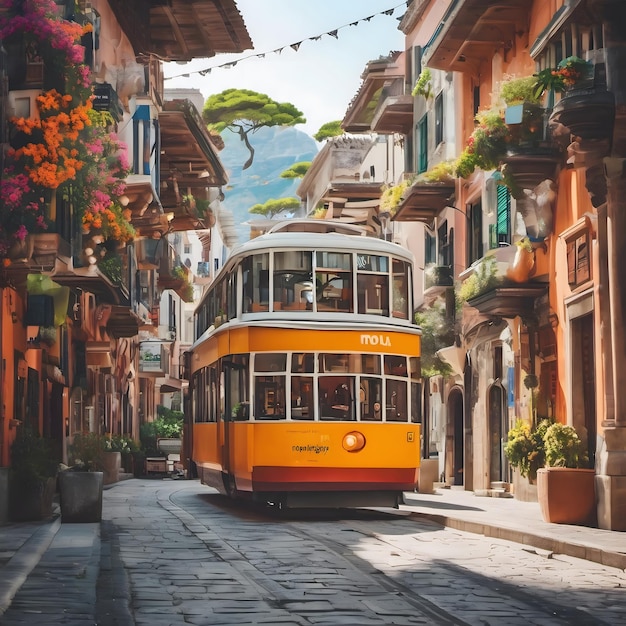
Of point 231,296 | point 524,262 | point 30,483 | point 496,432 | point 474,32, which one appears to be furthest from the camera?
point 496,432

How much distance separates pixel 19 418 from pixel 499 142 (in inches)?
372

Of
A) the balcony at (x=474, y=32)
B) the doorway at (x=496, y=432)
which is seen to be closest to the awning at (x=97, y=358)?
the doorway at (x=496, y=432)

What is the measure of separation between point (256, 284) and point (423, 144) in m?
17.6

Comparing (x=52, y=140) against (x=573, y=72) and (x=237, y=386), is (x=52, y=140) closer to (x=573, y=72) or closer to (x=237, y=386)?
(x=237, y=386)

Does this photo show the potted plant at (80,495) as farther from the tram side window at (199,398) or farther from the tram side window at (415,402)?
the tram side window at (199,398)

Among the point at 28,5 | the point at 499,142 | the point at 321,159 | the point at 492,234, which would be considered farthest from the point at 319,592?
the point at 321,159

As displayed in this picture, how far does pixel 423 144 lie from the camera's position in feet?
126

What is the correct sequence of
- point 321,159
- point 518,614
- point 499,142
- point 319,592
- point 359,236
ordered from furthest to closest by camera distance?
point 321,159, point 499,142, point 359,236, point 319,592, point 518,614

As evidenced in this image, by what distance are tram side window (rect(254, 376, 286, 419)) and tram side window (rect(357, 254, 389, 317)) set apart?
1.74 meters

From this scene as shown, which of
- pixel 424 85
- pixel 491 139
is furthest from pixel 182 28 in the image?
pixel 491 139

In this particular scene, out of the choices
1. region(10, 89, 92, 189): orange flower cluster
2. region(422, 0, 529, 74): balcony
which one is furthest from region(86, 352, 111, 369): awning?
region(10, 89, 92, 189): orange flower cluster

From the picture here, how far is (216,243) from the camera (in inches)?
3423

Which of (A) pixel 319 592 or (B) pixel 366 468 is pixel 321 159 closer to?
(B) pixel 366 468

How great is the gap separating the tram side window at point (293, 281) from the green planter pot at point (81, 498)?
4212 millimetres
